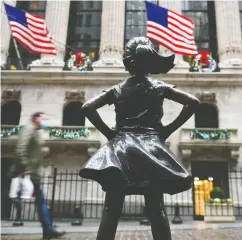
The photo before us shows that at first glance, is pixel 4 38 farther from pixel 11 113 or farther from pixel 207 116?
pixel 207 116

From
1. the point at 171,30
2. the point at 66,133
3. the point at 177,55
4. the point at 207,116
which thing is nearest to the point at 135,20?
the point at 177,55

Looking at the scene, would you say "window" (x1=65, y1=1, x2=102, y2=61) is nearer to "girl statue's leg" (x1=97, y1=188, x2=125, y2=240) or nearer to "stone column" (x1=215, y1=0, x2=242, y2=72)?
"stone column" (x1=215, y1=0, x2=242, y2=72)

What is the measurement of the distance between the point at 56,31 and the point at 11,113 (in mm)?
5691

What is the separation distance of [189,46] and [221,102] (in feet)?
17.4

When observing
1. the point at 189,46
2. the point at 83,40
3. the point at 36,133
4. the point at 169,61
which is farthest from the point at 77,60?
the point at 169,61

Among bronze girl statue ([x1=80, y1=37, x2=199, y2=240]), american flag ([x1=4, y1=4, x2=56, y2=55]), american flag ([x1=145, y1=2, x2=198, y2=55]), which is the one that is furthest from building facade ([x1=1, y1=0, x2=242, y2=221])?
bronze girl statue ([x1=80, y1=37, x2=199, y2=240])

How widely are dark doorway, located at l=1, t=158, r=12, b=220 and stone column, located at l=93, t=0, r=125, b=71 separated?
7416 millimetres

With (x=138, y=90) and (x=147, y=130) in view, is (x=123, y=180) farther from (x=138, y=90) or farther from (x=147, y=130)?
(x=138, y=90)

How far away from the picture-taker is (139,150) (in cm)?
271

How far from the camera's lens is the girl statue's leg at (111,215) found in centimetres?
265

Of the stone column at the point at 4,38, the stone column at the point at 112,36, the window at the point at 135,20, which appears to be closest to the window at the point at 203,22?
the window at the point at 135,20

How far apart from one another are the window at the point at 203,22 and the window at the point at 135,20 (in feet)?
8.11

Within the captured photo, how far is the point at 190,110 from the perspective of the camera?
2.99 metres

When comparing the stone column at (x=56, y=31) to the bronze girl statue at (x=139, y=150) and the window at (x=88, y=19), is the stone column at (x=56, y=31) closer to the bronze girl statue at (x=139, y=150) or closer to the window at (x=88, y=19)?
the window at (x=88, y=19)
